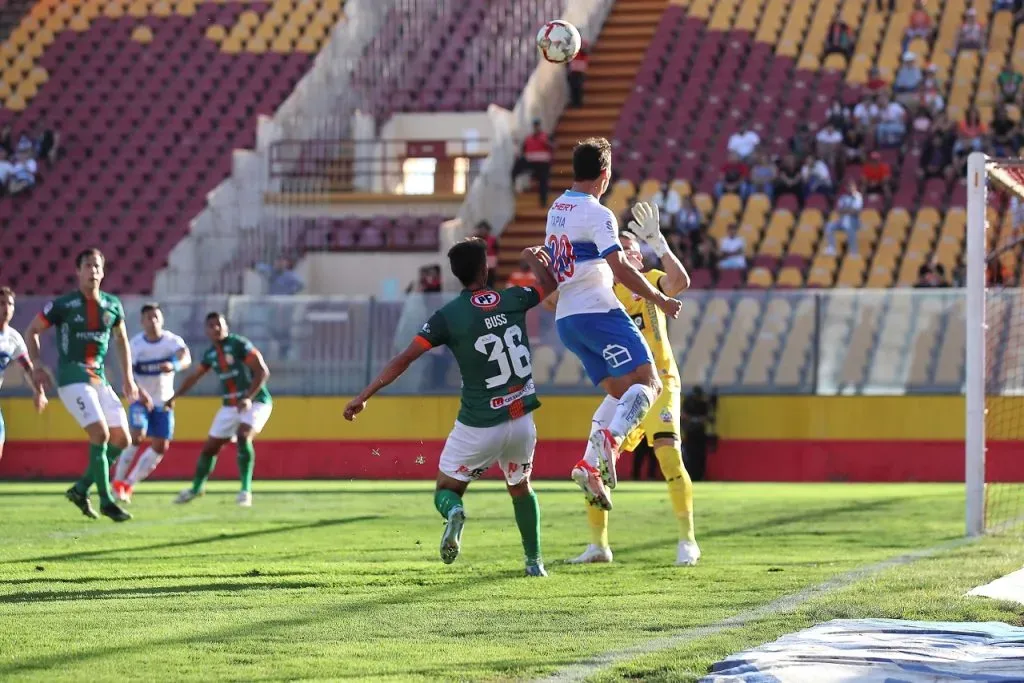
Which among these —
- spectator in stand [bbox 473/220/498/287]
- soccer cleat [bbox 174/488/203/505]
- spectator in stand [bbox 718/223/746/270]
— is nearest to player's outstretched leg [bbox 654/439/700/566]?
soccer cleat [bbox 174/488/203/505]

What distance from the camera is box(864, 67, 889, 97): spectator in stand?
29469 mm

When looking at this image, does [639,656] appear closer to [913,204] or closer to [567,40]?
[567,40]

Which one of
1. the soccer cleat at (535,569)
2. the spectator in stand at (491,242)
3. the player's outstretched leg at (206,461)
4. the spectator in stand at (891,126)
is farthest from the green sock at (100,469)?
the spectator in stand at (891,126)

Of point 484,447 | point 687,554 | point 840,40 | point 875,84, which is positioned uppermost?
point 840,40

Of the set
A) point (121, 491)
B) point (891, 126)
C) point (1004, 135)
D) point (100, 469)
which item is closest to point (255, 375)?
point (121, 491)

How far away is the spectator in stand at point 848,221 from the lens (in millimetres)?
26469

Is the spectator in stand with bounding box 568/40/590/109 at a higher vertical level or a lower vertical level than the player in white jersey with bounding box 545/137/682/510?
higher

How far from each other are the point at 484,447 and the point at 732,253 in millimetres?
17622

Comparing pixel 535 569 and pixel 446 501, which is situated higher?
pixel 446 501

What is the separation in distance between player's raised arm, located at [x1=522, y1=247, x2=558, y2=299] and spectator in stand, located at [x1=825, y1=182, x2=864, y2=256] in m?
17.3

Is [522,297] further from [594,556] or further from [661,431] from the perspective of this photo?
[594,556]

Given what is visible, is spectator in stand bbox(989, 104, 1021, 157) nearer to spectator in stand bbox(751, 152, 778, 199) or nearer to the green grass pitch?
spectator in stand bbox(751, 152, 778, 199)

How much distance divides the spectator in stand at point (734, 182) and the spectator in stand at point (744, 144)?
0.37m

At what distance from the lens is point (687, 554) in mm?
10984
